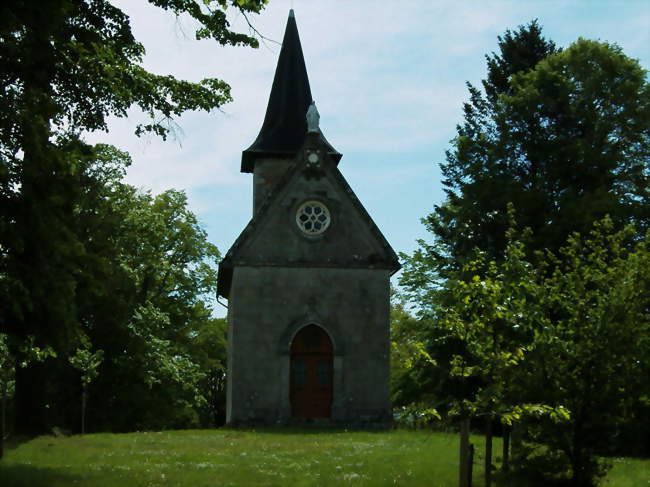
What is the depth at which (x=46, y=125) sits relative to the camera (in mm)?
15648

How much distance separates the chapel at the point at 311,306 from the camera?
30125mm

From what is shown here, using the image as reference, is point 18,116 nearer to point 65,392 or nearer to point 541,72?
point 541,72

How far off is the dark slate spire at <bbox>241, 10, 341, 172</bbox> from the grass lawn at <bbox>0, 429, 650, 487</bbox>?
1517cm

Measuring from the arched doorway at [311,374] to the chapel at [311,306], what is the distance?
0.03 metres

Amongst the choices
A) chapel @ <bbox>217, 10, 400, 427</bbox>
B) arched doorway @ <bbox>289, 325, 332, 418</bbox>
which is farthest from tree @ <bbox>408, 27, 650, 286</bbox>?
arched doorway @ <bbox>289, 325, 332, 418</bbox>

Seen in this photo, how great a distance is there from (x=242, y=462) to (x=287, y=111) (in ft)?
69.9

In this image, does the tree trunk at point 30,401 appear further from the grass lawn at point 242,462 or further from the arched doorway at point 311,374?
the arched doorway at point 311,374

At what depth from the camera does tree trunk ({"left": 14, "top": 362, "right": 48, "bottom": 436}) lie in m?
23.8

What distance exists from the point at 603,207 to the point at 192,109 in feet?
53.3

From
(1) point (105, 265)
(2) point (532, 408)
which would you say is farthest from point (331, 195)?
(2) point (532, 408)

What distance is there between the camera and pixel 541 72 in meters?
33.3

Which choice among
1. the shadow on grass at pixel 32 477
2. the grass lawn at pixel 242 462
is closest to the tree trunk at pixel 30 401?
Answer: the grass lawn at pixel 242 462

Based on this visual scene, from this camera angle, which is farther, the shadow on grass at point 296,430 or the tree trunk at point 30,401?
the shadow on grass at point 296,430

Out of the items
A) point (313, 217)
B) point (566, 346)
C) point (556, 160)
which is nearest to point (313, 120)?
point (313, 217)
